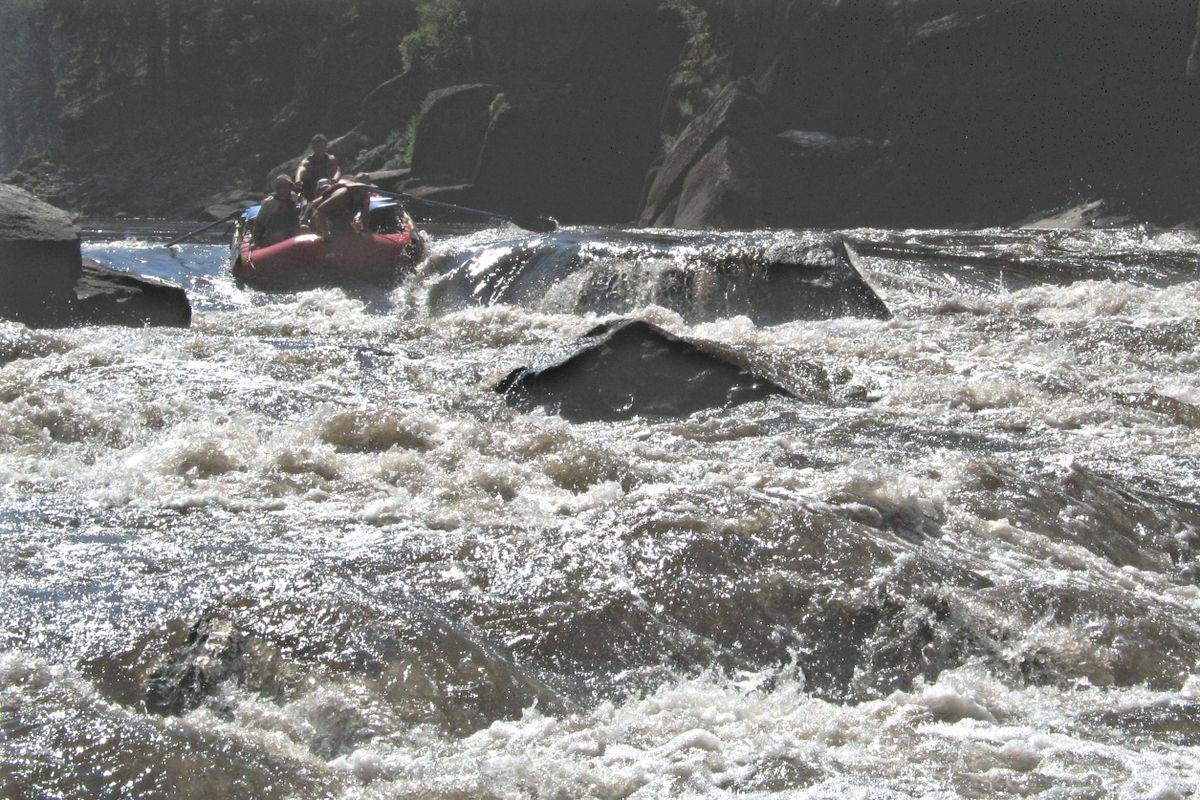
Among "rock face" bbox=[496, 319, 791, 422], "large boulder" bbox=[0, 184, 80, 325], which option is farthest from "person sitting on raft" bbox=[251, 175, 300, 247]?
"rock face" bbox=[496, 319, 791, 422]

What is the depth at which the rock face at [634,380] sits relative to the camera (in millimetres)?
6488

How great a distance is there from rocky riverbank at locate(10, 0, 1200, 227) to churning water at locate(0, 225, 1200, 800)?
13.4 metres

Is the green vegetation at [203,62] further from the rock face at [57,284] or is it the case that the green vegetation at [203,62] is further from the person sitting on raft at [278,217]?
the rock face at [57,284]

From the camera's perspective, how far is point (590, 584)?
399 cm

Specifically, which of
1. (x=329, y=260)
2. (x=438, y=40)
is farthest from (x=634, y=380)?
(x=438, y=40)

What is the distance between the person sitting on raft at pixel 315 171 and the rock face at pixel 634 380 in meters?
9.34

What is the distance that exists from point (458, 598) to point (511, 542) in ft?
1.70

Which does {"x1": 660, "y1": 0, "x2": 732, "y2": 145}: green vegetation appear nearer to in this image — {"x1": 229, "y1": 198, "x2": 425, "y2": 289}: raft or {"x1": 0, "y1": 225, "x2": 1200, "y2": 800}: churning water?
{"x1": 229, "y1": 198, "x2": 425, "y2": 289}: raft

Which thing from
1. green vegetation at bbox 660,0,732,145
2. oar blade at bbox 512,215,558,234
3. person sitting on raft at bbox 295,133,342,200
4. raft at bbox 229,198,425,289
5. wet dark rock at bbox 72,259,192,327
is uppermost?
green vegetation at bbox 660,0,732,145

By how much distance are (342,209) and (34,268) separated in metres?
5.13

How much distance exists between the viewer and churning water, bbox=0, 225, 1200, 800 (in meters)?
2.97

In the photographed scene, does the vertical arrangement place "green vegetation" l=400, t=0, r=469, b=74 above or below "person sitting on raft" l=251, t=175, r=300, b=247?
above

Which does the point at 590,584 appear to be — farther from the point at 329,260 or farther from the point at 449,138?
the point at 449,138

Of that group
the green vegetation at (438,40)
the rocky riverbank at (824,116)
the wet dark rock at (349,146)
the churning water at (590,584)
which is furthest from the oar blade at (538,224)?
the wet dark rock at (349,146)
